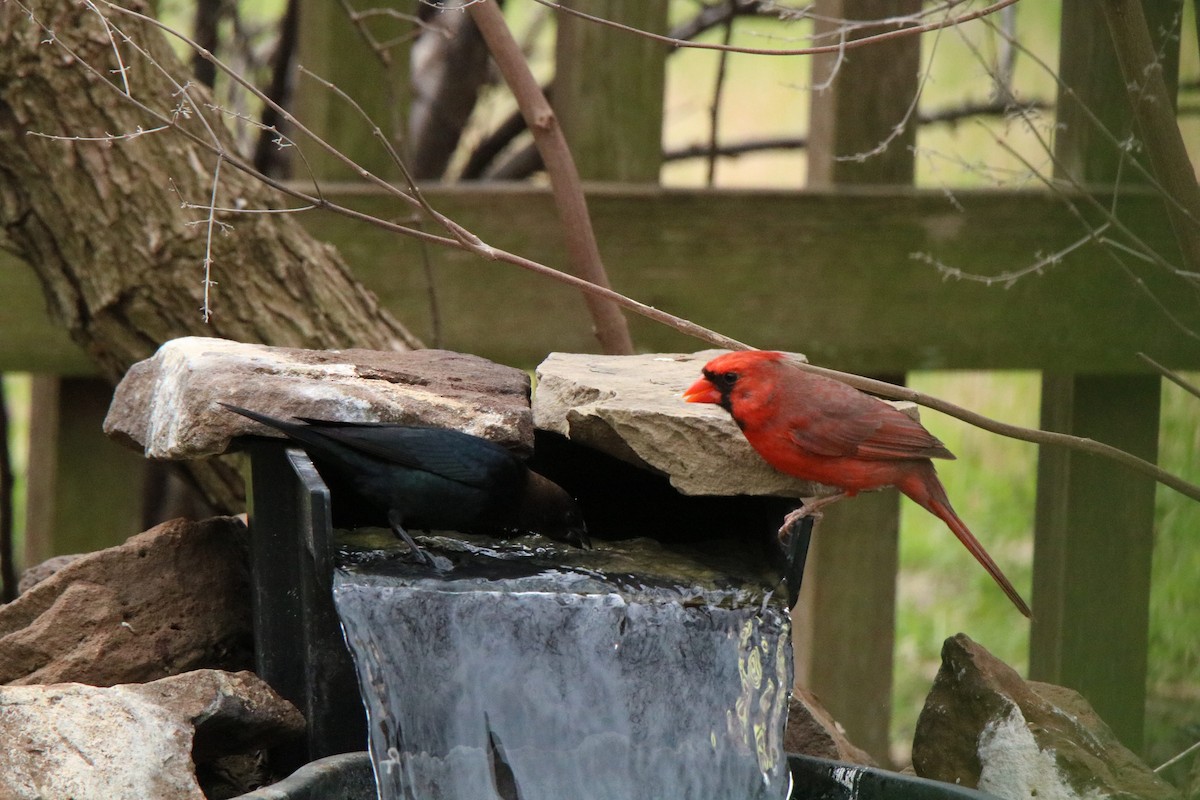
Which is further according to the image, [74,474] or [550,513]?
[74,474]

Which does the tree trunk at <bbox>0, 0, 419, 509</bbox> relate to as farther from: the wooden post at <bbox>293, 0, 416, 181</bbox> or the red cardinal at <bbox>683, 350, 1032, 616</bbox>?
the red cardinal at <bbox>683, 350, 1032, 616</bbox>

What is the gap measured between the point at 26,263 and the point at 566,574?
1.93 m

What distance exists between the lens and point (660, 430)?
104 inches

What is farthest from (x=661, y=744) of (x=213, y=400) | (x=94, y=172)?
(x=94, y=172)

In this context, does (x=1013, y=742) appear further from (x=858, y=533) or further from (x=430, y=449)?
(x=858, y=533)

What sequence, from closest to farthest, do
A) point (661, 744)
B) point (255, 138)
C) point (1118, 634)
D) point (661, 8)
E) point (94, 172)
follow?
point (661, 744) → point (94, 172) → point (661, 8) → point (1118, 634) → point (255, 138)

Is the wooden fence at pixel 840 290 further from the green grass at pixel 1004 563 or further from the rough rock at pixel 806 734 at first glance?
the rough rock at pixel 806 734

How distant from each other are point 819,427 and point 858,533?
1500 mm

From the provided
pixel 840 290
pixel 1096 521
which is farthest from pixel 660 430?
pixel 1096 521

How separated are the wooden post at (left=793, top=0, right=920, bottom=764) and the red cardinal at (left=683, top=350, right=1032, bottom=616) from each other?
1.08 meters

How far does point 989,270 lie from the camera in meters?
4.04

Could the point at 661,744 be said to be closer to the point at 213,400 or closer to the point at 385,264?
the point at 213,400

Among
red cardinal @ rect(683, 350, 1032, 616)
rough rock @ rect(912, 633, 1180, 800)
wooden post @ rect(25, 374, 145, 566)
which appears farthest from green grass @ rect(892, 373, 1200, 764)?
wooden post @ rect(25, 374, 145, 566)

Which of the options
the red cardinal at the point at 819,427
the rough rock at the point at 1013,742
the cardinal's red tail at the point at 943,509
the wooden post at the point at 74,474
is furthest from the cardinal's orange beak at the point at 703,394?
the wooden post at the point at 74,474
